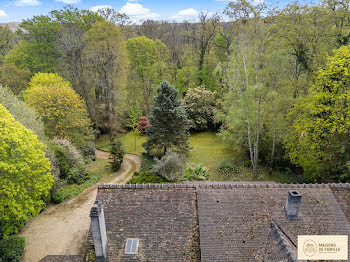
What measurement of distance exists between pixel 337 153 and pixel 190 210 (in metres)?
14.8

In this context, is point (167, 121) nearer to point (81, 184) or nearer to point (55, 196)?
point (81, 184)

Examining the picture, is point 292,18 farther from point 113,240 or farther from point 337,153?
point 113,240

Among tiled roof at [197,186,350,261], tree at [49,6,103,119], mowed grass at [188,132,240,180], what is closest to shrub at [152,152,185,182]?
mowed grass at [188,132,240,180]

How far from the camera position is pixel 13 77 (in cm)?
3306

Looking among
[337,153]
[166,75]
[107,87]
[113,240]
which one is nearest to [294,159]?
[337,153]

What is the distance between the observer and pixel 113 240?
34.9ft

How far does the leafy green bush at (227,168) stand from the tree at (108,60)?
1807 centimetres

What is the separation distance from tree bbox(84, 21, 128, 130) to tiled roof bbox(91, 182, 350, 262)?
80.4 feet

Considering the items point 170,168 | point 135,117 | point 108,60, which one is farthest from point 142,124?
point 170,168

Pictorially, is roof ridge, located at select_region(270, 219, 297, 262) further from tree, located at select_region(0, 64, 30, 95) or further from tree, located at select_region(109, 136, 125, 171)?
tree, located at select_region(0, 64, 30, 95)

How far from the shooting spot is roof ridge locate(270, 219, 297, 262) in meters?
8.91

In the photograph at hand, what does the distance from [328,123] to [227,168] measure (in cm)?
1065

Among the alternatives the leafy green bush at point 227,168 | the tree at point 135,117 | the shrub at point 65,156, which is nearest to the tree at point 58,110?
the shrub at point 65,156

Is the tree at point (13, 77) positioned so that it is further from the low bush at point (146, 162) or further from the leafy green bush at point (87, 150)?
the low bush at point (146, 162)
